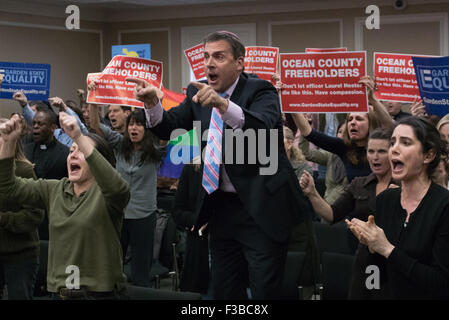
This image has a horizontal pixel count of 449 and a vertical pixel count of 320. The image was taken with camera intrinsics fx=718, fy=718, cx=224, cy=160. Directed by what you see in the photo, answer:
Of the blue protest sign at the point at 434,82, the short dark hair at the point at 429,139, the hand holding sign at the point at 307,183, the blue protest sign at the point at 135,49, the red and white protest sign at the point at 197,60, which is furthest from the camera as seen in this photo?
the blue protest sign at the point at 135,49

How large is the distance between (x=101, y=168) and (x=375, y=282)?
1.26 metres

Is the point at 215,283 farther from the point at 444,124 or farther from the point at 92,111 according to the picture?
the point at 92,111

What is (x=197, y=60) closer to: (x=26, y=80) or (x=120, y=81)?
(x=120, y=81)

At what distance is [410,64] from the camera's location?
19.3 ft

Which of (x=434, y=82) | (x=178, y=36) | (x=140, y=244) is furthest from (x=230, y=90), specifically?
(x=178, y=36)

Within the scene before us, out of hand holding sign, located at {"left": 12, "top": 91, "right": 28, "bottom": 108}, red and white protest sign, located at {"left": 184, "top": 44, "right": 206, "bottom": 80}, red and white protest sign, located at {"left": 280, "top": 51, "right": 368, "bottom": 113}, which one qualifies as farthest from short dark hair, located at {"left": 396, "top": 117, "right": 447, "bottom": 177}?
hand holding sign, located at {"left": 12, "top": 91, "right": 28, "bottom": 108}

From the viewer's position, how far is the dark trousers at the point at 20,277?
4.13 metres

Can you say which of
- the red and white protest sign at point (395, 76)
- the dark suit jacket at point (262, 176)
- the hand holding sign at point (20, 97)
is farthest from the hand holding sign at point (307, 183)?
the hand holding sign at point (20, 97)

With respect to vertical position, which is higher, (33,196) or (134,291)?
(33,196)

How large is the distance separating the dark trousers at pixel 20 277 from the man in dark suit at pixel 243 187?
1.41 meters

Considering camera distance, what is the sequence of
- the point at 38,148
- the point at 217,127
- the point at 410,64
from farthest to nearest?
1. the point at 38,148
2. the point at 410,64
3. the point at 217,127

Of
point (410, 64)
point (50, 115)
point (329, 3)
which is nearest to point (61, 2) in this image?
point (329, 3)

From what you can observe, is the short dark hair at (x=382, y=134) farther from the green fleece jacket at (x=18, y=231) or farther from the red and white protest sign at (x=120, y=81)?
the red and white protest sign at (x=120, y=81)

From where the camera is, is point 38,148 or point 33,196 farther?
point 38,148
